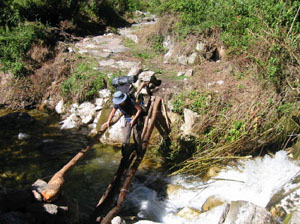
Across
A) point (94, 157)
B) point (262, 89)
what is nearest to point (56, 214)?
point (94, 157)

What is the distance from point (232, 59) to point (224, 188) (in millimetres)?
4246

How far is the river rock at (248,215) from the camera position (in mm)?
3949

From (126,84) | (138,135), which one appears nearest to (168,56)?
(126,84)

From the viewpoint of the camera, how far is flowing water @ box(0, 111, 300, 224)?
517 centimetres

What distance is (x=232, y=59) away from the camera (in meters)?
8.21

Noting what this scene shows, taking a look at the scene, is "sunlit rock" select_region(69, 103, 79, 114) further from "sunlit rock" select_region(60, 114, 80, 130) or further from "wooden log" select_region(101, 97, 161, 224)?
"wooden log" select_region(101, 97, 161, 224)

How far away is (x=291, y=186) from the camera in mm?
4633

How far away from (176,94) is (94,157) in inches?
106

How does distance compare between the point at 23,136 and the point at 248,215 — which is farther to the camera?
the point at 23,136

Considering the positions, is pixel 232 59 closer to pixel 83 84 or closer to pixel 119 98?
pixel 119 98

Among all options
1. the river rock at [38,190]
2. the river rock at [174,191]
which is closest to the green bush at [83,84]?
the river rock at [174,191]

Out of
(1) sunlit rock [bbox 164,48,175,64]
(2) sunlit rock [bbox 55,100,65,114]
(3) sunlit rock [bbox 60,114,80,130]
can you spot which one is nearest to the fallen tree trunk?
(3) sunlit rock [bbox 60,114,80,130]

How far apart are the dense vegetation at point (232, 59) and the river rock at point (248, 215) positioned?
1.64 meters

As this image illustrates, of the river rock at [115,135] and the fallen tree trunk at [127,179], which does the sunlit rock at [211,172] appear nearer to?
the fallen tree trunk at [127,179]
